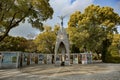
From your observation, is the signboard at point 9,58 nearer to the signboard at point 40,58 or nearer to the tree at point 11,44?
the signboard at point 40,58

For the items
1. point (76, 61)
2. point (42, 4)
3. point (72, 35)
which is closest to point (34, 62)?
point (76, 61)

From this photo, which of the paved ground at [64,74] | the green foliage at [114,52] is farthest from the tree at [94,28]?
the paved ground at [64,74]

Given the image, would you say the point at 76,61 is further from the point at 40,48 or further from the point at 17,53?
the point at 40,48

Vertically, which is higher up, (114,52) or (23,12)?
(23,12)

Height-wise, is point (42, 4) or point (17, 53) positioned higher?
point (42, 4)

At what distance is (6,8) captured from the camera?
18.3 meters

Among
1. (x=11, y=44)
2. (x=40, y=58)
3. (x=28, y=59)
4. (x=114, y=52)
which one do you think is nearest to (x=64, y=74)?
(x=28, y=59)

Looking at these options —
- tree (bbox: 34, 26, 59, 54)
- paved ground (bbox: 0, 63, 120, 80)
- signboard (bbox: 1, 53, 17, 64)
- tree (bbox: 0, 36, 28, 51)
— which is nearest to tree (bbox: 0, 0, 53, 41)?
signboard (bbox: 1, 53, 17, 64)

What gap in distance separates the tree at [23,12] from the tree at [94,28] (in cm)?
1371

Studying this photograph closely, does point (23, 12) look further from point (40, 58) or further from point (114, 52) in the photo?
point (114, 52)

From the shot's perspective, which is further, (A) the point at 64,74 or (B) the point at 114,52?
(B) the point at 114,52

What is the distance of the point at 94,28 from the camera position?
112 feet

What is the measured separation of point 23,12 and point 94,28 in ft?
58.4

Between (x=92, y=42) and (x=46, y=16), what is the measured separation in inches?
581
